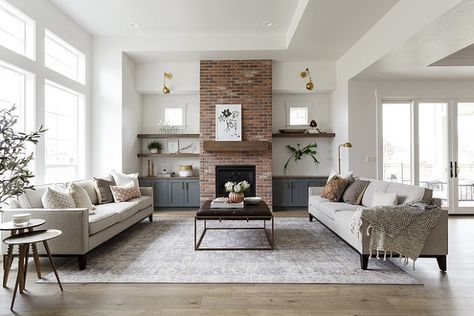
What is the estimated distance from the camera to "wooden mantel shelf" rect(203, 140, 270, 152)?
598 centimetres

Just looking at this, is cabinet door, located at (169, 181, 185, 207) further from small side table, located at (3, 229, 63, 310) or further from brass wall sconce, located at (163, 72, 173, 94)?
small side table, located at (3, 229, 63, 310)

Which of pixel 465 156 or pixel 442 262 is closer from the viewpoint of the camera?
pixel 442 262

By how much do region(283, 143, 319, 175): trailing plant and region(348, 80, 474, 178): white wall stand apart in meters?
1.12

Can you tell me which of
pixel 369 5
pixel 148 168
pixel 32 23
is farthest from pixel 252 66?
pixel 32 23

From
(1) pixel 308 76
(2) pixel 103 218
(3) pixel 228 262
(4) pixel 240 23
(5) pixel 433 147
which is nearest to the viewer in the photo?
(3) pixel 228 262

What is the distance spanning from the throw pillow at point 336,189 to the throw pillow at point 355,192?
8 cm

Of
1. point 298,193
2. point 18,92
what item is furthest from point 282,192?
point 18,92

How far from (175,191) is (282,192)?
2370mm

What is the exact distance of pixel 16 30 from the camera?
3.94 metres

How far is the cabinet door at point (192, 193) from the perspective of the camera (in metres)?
6.30

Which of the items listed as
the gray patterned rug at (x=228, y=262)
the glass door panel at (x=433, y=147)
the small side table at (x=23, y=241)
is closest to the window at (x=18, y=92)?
the small side table at (x=23, y=241)

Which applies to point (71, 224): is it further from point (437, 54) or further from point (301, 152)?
point (437, 54)

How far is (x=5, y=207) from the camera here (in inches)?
132

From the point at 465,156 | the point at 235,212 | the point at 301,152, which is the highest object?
the point at 301,152
